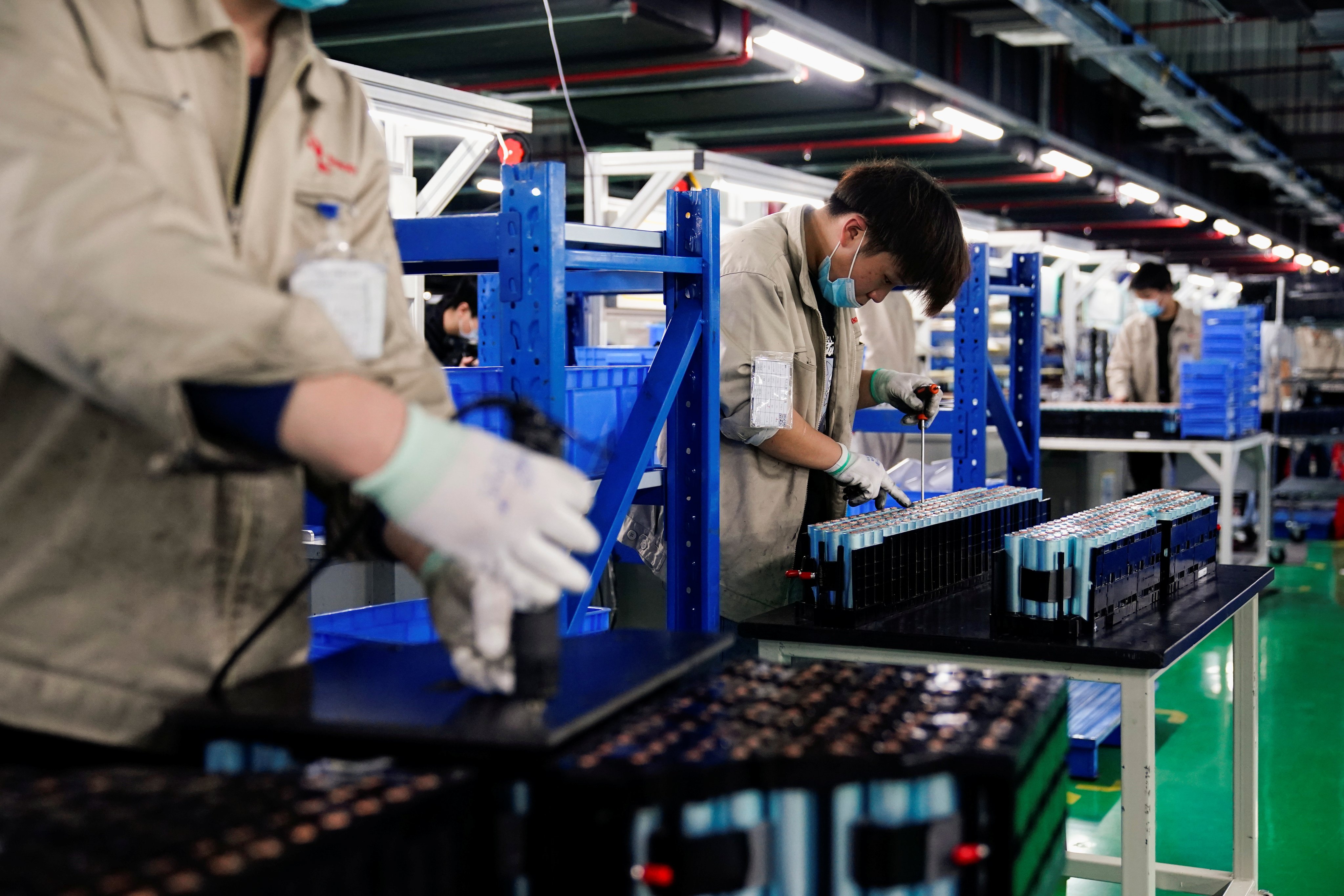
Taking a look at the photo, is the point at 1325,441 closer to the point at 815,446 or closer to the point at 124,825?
the point at 815,446

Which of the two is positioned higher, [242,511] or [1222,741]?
[242,511]

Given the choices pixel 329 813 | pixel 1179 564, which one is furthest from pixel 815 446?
pixel 329 813

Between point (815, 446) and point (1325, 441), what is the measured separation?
943 centimetres

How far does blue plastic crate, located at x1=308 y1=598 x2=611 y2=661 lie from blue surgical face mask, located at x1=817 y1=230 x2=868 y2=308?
0.89 m

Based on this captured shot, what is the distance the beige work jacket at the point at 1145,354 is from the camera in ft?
27.2

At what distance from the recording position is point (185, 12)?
47.1 inches

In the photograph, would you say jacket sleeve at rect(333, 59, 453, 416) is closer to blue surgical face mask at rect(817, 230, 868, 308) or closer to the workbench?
the workbench

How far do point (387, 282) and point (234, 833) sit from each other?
704 millimetres

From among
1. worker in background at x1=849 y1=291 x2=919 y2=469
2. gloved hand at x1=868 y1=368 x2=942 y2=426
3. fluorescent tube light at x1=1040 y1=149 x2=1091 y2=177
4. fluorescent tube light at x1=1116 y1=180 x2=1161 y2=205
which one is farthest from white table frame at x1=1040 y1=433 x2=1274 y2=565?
fluorescent tube light at x1=1116 y1=180 x2=1161 y2=205

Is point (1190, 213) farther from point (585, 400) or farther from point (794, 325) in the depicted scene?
point (585, 400)

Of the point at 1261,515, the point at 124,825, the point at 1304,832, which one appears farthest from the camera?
the point at 1261,515

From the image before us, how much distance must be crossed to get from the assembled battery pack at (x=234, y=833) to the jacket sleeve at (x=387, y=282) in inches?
20.7

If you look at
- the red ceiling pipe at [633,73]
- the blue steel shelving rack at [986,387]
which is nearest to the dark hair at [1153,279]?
the red ceiling pipe at [633,73]

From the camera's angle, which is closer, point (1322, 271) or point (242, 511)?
point (242, 511)
